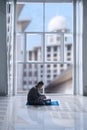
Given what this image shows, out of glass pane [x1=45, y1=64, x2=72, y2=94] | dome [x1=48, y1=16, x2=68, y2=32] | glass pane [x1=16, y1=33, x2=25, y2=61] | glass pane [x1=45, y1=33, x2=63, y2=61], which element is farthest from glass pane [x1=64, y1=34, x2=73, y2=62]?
glass pane [x1=16, y1=33, x2=25, y2=61]

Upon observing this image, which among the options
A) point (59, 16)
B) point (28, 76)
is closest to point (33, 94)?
point (59, 16)

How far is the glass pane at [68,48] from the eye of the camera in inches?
531

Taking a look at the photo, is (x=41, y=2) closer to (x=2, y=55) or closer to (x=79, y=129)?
(x=2, y=55)

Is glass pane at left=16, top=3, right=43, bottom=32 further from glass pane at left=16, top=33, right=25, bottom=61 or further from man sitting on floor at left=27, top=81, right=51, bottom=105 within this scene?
man sitting on floor at left=27, top=81, right=51, bottom=105

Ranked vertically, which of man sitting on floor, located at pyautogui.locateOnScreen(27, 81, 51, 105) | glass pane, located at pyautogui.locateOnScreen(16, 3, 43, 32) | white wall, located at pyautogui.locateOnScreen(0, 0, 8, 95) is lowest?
man sitting on floor, located at pyautogui.locateOnScreen(27, 81, 51, 105)

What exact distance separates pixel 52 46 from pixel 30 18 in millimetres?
2133

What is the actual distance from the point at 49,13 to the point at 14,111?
249 inches

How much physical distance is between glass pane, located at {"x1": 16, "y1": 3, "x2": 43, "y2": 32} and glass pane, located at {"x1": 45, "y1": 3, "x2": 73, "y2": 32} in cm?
31

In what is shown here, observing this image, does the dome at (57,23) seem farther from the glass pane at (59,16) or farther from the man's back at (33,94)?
the man's back at (33,94)

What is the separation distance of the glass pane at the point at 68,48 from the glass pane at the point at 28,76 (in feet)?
4.01

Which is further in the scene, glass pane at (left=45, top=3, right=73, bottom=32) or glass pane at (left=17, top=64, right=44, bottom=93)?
glass pane at (left=17, top=64, right=44, bottom=93)

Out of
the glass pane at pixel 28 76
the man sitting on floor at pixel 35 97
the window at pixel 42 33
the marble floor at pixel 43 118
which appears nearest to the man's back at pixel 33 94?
the man sitting on floor at pixel 35 97

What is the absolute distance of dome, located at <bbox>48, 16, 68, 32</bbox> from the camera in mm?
13516

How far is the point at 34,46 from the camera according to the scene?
44.7 feet
